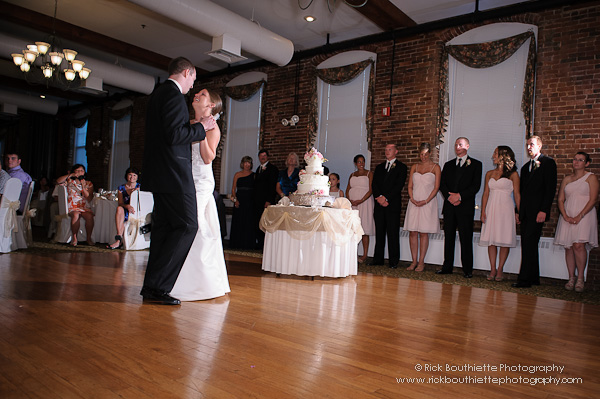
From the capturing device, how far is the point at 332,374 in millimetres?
2018

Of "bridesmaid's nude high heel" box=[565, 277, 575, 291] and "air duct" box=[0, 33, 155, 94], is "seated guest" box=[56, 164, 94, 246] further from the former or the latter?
"bridesmaid's nude high heel" box=[565, 277, 575, 291]

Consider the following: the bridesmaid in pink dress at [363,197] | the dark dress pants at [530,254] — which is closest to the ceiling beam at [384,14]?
the bridesmaid in pink dress at [363,197]

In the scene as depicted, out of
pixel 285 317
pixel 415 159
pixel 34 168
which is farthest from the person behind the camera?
pixel 34 168

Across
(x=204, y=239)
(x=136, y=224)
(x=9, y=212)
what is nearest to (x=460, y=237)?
(x=204, y=239)

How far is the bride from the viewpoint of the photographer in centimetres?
349

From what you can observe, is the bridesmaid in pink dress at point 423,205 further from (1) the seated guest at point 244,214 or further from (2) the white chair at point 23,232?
(2) the white chair at point 23,232

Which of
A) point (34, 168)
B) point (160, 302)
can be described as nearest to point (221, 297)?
A: point (160, 302)

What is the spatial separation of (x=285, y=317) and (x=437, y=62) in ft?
18.8

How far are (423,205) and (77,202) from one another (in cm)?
577

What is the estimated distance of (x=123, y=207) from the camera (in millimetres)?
7195

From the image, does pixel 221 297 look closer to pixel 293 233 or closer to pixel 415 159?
pixel 293 233

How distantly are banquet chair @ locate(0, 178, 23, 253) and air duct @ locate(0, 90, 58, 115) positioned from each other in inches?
376

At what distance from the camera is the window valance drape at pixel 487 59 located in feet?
Result: 20.9

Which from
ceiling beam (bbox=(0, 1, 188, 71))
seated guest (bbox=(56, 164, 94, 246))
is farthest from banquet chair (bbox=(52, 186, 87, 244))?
ceiling beam (bbox=(0, 1, 188, 71))
